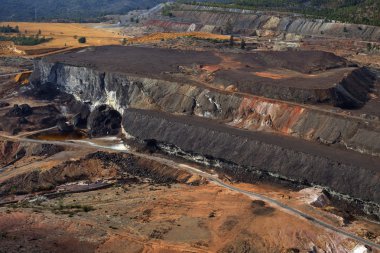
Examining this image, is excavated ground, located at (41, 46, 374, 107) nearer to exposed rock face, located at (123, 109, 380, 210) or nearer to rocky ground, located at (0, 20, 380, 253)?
rocky ground, located at (0, 20, 380, 253)

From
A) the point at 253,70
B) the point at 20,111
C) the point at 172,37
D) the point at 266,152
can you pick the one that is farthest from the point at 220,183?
the point at 172,37

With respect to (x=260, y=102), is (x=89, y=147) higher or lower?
lower

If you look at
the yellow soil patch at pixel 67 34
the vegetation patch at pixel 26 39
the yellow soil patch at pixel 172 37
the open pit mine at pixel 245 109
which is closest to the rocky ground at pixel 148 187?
the open pit mine at pixel 245 109

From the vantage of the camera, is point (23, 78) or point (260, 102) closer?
point (260, 102)

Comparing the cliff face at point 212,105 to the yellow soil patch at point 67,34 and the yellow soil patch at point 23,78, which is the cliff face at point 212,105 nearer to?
the yellow soil patch at point 23,78

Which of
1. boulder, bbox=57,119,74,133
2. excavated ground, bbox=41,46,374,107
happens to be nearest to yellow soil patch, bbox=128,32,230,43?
excavated ground, bbox=41,46,374,107

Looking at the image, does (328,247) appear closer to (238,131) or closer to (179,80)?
(238,131)

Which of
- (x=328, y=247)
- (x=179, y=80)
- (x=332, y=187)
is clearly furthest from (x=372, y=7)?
(x=328, y=247)
